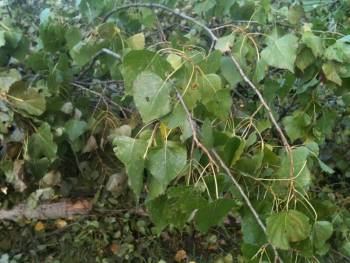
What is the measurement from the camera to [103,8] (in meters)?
1.92

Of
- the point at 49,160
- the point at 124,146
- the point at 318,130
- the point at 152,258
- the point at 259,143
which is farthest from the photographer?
the point at 152,258

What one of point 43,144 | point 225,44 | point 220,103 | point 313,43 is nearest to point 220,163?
point 220,103

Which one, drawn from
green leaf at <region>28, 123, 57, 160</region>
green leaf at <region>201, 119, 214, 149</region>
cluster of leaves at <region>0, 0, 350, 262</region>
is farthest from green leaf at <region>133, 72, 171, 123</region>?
green leaf at <region>28, 123, 57, 160</region>

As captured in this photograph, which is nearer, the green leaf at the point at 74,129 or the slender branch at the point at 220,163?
the slender branch at the point at 220,163

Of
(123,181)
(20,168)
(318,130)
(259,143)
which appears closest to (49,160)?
(20,168)

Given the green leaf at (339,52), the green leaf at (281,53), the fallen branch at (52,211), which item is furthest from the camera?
the fallen branch at (52,211)

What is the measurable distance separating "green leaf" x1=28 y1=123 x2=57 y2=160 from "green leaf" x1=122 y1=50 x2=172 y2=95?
1.70 feet

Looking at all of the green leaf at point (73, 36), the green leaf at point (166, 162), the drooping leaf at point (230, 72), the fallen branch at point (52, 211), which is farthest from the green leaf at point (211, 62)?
the fallen branch at point (52, 211)

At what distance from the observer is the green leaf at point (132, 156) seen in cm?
108

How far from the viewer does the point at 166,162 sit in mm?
1059

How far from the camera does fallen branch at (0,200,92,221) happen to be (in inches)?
109

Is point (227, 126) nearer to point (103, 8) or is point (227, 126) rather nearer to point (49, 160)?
point (49, 160)

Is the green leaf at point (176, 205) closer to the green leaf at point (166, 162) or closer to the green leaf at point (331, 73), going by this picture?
the green leaf at point (166, 162)

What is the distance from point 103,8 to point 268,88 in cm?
74
